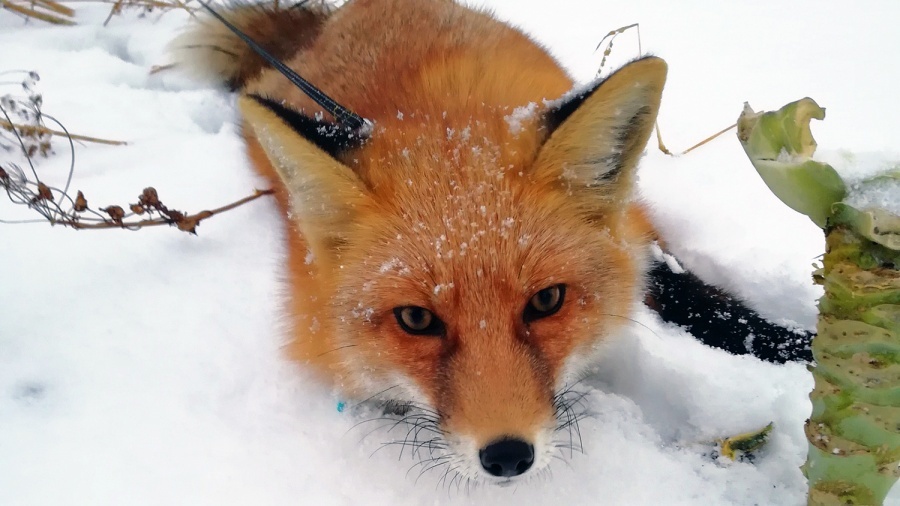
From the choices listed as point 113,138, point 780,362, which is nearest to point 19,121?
point 113,138

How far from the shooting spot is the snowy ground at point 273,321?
5.54 feet

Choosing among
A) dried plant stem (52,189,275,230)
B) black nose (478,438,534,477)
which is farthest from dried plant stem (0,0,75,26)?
black nose (478,438,534,477)

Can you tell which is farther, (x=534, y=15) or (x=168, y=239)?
(x=534, y=15)

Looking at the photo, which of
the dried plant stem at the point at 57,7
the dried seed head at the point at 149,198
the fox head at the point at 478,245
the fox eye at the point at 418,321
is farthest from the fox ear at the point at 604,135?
the dried plant stem at the point at 57,7

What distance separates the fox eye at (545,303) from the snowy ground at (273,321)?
487 millimetres

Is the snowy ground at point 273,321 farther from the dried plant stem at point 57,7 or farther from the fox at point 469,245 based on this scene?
the dried plant stem at point 57,7

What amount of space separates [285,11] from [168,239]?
5.86 feet

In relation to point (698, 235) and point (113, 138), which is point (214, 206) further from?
point (698, 235)

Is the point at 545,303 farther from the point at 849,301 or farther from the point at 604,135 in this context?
the point at 849,301

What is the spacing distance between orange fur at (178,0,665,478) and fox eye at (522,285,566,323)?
0.07 feet

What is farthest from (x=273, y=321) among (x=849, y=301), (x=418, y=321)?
(x=849, y=301)

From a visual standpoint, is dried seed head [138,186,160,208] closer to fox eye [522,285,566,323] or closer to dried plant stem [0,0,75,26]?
fox eye [522,285,566,323]

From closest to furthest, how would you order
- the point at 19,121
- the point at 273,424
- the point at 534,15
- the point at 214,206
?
the point at 273,424 < the point at 214,206 < the point at 19,121 < the point at 534,15

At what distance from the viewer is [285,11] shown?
3.66 m
